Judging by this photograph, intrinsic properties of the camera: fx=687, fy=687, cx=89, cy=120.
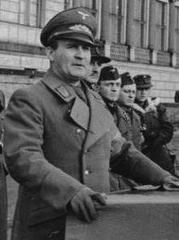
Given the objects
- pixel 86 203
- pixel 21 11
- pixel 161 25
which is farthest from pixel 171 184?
pixel 161 25

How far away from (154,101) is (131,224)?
17.4 feet

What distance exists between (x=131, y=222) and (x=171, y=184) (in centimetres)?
45

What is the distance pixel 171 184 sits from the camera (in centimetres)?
279

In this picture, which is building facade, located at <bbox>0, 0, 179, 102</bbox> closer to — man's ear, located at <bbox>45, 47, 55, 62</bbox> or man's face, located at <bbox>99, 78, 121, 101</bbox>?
man's face, located at <bbox>99, 78, 121, 101</bbox>

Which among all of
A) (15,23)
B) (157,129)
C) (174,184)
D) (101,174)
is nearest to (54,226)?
(101,174)

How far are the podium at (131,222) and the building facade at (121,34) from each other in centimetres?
1636

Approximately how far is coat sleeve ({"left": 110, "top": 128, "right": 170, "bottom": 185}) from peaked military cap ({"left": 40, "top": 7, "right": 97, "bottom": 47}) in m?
0.48

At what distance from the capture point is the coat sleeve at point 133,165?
286 cm

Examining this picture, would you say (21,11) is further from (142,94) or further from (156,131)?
(156,131)

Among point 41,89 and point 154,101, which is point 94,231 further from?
point 154,101

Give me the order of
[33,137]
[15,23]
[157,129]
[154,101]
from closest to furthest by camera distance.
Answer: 1. [33,137]
2. [157,129]
3. [154,101]
4. [15,23]

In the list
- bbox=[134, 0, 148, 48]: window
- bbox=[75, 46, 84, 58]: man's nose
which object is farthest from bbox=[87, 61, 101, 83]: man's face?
bbox=[134, 0, 148, 48]: window

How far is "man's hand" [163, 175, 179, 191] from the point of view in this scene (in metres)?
2.75

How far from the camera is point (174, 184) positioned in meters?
2.78
